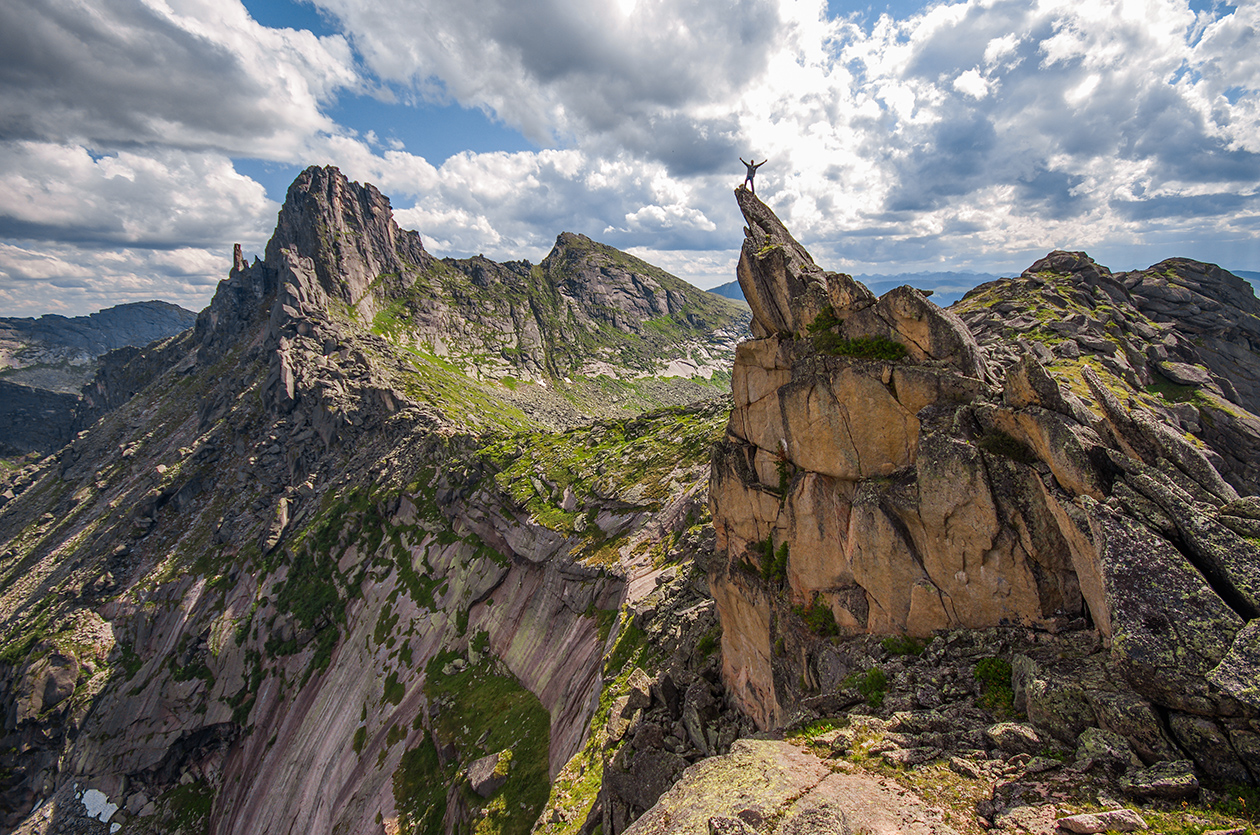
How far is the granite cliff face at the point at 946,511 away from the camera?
13000mm

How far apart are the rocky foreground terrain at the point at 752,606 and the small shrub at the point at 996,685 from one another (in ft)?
0.38

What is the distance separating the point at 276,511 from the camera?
373 feet

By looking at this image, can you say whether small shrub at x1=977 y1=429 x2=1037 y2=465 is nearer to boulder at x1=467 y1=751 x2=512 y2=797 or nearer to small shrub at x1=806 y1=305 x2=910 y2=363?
small shrub at x1=806 y1=305 x2=910 y2=363

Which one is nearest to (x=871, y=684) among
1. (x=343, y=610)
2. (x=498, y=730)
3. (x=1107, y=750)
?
(x=1107, y=750)

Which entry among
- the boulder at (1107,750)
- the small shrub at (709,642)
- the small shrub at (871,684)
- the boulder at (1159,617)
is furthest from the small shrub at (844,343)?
the small shrub at (709,642)

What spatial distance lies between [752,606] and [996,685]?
12084mm

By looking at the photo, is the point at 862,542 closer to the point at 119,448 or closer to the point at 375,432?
the point at 375,432

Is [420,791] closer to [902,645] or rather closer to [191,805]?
[902,645]

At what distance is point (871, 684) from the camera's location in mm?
18172

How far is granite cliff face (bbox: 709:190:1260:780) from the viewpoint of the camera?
13.0m

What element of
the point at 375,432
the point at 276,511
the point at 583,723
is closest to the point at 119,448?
the point at 276,511

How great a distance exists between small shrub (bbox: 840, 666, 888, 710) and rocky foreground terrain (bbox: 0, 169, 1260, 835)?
17 centimetres

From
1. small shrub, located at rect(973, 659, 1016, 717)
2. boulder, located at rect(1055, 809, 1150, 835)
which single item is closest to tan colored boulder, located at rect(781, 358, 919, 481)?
small shrub, located at rect(973, 659, 1016, 717)

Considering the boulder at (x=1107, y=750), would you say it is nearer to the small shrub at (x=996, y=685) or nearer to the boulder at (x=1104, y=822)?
the boulder at (x=1104, y=822)
